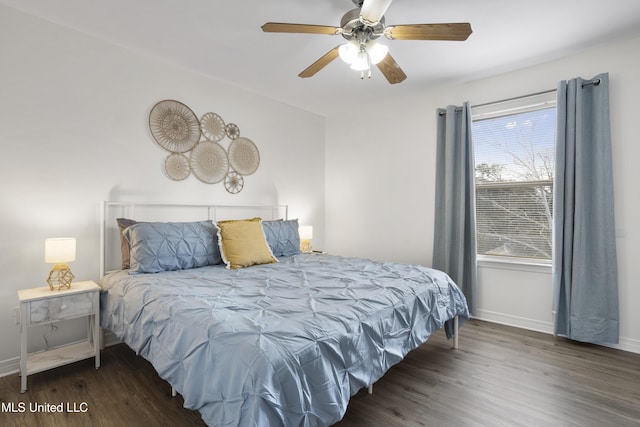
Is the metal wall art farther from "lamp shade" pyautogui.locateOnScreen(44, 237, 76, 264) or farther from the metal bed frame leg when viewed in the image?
the metal bed frame leg

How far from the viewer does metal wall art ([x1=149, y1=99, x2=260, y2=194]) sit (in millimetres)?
3059

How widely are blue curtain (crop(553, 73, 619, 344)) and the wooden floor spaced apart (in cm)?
30

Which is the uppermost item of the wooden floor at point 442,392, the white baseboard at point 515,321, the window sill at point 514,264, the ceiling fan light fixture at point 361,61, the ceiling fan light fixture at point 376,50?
the ceiling fan light fixture at point 376,50

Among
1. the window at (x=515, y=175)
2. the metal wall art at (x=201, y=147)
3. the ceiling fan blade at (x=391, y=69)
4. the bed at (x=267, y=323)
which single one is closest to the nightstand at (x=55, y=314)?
the bed at (x=267, y=323)

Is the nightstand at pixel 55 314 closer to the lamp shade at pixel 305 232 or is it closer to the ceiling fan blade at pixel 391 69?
the lamp shade at pixel 305 232

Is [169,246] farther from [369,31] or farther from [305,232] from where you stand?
[369,31]

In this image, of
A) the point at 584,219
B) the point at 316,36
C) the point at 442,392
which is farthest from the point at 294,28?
the point at 584,219

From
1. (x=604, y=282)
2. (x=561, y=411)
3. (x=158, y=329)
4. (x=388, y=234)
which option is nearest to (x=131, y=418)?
(x=158, y=329)

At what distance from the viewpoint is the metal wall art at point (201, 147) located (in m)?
3.06

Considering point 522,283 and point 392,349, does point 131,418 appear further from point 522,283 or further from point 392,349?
point 522,283

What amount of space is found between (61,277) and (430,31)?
2988mm

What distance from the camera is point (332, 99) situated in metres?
4.11

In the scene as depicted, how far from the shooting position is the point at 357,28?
203 centimetres

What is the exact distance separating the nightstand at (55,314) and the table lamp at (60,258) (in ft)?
0.21
